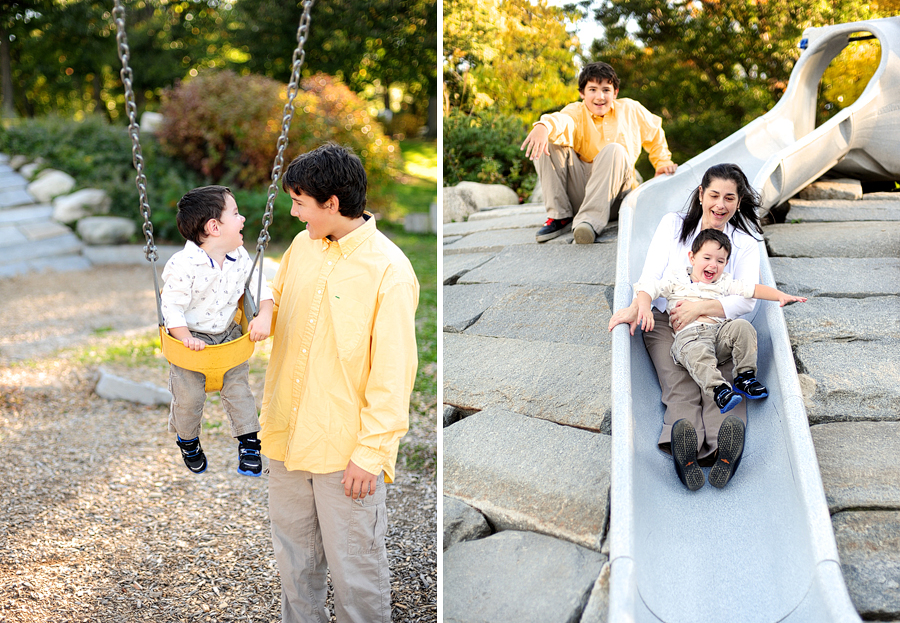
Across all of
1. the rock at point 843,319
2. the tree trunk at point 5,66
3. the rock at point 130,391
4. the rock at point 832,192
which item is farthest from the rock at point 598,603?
the tree trunk at point 5,66

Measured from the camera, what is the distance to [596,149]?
182 inches

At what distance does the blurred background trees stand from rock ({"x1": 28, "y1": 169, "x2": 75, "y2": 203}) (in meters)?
5.48

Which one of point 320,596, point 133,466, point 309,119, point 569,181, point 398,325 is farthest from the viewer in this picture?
point 309,119

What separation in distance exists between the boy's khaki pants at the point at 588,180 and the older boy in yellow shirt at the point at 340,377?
108 inches

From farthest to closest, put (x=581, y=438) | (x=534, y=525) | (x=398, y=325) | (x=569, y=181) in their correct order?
1. (x=569, y=181)
2. (x=581, y=438)
3. (x=534, y=525)
4. (x=398, y=325)

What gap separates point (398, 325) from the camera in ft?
6.25

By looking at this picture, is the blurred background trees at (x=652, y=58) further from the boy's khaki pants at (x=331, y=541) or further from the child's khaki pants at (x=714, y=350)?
the boy's khaki pants at (x=331, y=541)

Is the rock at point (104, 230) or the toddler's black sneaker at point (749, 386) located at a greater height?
the toddler's black sneaker at point (749, 386)

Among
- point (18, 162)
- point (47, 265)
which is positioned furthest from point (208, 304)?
point (18, 162)

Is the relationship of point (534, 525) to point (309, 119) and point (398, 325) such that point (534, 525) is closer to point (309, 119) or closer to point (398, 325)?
point (398, 325)

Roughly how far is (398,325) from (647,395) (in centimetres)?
135

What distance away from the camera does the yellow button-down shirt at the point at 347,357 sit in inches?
74.8

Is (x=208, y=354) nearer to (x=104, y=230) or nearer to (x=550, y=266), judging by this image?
(x=550, y=266)

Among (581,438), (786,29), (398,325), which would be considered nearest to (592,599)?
(581,438)
